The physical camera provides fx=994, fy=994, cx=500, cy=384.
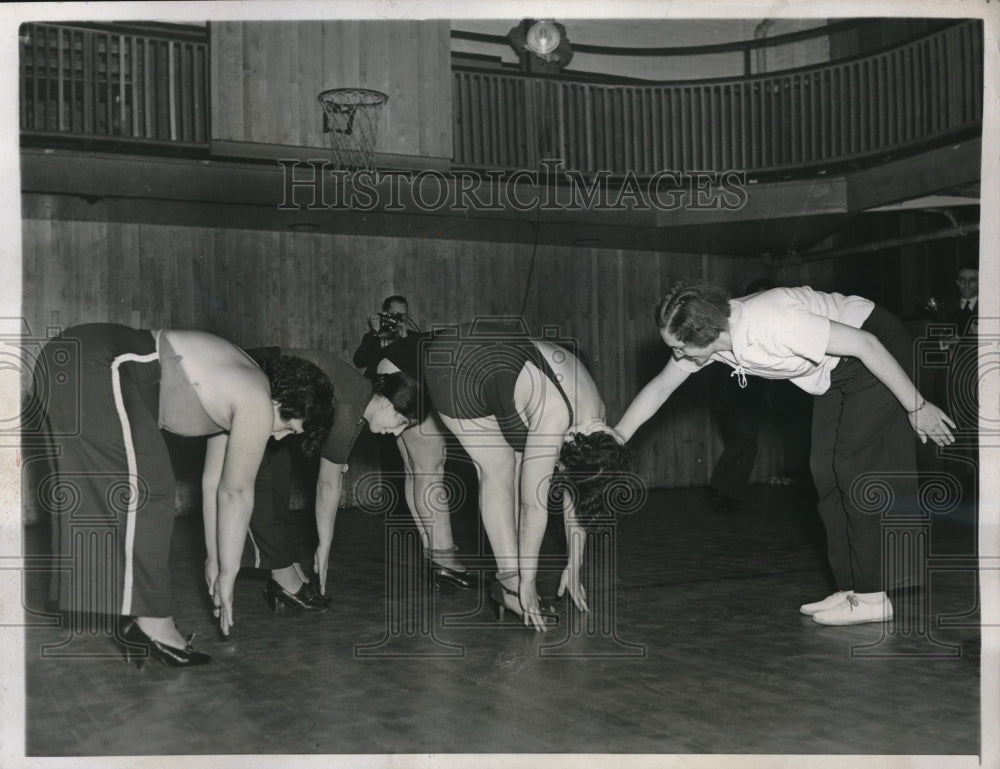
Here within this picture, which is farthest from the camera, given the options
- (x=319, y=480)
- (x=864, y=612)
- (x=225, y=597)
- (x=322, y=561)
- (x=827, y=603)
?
(x=322, y=561)

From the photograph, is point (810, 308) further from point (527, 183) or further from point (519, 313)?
point (519, 313)

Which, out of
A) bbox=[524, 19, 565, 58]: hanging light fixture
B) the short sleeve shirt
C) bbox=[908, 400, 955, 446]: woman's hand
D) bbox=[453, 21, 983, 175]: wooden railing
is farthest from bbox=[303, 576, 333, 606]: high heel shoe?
bbox=[524, 19, 565, 58]: hanging light fixture

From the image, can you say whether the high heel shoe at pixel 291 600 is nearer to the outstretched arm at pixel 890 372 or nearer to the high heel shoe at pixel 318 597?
the high heel shoe at pixel 318 597

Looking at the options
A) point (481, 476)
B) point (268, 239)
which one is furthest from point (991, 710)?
point (268, 239)

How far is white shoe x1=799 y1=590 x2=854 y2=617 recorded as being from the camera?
3762 millimetres

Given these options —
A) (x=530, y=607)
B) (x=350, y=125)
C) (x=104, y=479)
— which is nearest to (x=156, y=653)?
(x=104, y=479)

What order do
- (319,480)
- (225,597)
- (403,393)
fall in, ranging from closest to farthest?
(225,597) < (403,393) < (319,480)

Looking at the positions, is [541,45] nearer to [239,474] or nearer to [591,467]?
[591,467]

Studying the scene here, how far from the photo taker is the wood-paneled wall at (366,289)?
724cm

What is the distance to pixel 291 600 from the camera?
4.06 metres

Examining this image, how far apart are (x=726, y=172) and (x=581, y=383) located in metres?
5.44

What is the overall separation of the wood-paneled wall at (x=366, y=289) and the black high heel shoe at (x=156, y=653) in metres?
4.52

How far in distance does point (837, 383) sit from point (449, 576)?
75.8 inches

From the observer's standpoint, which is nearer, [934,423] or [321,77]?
[934,423]
